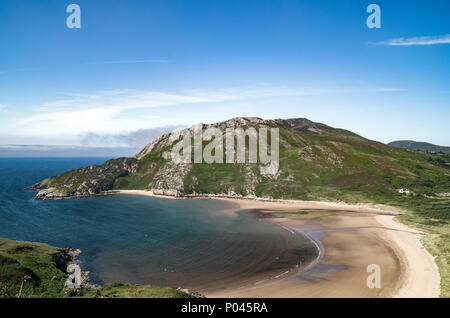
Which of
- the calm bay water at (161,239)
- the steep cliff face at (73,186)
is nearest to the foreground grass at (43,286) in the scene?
the calm bay water at (161,239)

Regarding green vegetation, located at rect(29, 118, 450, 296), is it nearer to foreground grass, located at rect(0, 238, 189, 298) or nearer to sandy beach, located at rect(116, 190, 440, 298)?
sandy beach, located at rect(116, 190, 440, 298)

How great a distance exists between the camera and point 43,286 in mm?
42469

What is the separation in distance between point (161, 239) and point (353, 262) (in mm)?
58671

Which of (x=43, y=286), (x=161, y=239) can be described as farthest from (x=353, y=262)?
(x=43, y=286)

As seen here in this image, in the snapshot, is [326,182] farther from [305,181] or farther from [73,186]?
[73,186]

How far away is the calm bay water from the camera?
59.9 m

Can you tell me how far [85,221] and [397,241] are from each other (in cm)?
11878

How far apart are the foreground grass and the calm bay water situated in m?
10.5

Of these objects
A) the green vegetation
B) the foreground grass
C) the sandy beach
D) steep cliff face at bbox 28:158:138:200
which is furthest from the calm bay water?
the green vegetation

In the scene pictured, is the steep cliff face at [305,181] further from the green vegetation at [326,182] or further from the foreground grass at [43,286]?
the foreground grass at [43,286]

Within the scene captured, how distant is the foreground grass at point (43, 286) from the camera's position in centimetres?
3900

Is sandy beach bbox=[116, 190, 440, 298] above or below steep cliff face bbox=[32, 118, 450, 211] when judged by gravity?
below
